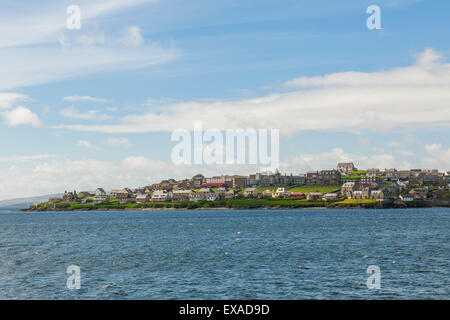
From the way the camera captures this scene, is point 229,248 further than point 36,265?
Yes

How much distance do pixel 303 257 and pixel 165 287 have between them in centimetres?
2305

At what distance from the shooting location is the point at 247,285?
129 feet


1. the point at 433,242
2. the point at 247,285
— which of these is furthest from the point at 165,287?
the point at 433,242

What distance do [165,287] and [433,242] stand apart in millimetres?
50449

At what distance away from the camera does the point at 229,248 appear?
6775 centimetres
